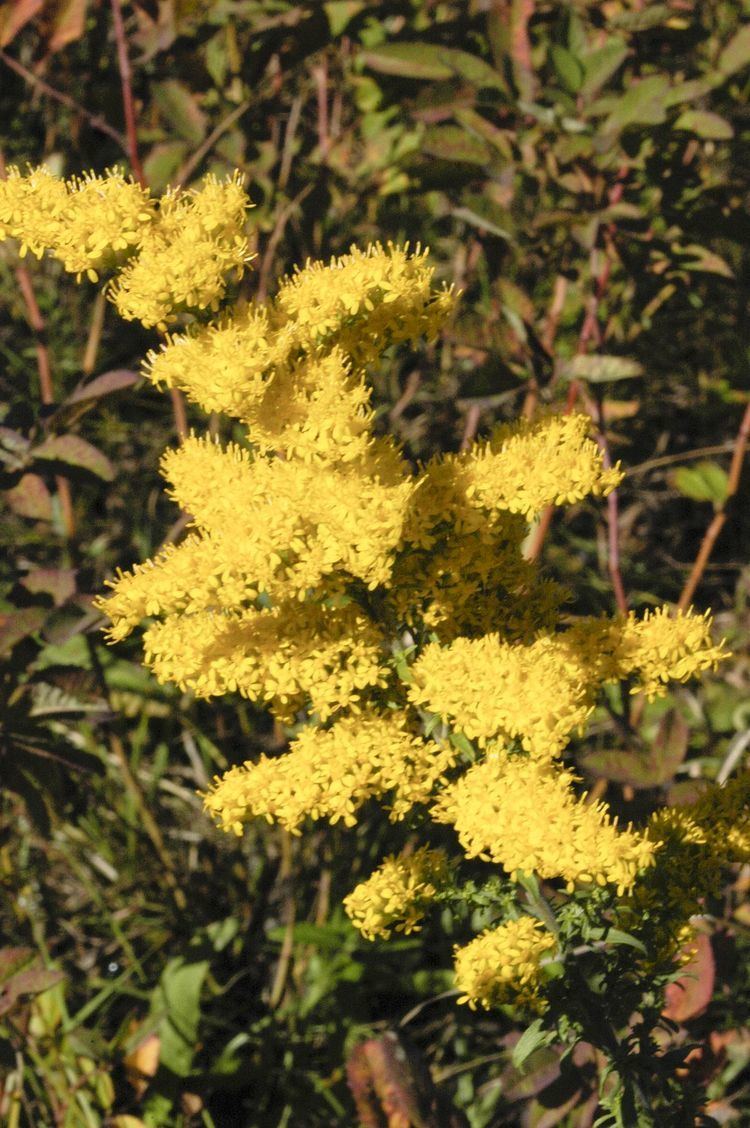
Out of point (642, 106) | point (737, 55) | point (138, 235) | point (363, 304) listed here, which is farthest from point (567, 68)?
point (138, 235)

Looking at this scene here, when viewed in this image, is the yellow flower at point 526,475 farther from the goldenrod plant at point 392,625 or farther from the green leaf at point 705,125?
the green leaf at point 705,125

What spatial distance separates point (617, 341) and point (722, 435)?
1.08 m

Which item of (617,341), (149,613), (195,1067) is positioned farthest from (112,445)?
(149,613)

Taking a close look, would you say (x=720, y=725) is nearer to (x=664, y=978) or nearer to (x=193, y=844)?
(x=193, y=844)

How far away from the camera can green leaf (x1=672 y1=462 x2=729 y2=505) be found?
297 cm

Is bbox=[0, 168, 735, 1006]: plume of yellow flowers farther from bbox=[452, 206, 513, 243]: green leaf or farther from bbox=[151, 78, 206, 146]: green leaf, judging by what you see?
bbox=[151, 78, 206, 146]: green leaf

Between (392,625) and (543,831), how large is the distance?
1.33ft

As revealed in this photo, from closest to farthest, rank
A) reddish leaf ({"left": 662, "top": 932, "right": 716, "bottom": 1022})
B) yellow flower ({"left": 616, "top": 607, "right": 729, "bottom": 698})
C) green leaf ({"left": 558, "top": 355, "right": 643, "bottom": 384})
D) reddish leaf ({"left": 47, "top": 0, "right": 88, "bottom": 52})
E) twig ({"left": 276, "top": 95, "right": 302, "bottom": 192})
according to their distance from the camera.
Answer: yellow flower ({"left": 616, "top": 607, "right": 729, "bottom": 698}) → reddish leaf ({"left": 662, "top": 932, "right": 716, "bottom": 1022}) → green leaf ({"left": 558, "top": 355, "right": 643, "bottom": 384}) → reddish leaf ({"left": 47, "top": 0, "right": 88, "bottom": 52}) → twig ({"left": 276, "top": 95, "right": 302, "bottom": 192})

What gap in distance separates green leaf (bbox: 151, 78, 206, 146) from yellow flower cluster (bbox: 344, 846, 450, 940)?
6.07 feet

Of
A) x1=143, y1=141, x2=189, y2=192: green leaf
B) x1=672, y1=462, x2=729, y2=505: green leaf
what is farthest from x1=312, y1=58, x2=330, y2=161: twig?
x1=672, y1=462, x2=729, y2=505: green leaf

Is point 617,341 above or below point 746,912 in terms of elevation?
above

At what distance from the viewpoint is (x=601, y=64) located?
7.58 ft

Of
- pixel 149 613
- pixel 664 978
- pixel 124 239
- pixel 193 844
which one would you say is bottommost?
pixel 193 844

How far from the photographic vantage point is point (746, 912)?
8.83 ft
